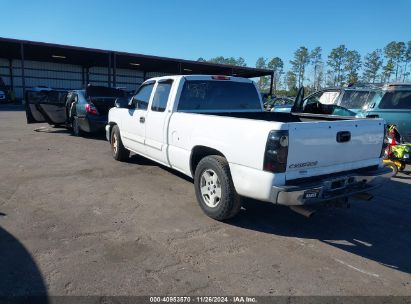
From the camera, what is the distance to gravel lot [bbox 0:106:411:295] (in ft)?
10.2

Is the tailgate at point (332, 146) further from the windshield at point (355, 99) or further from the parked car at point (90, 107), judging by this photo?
the parked car at point (90, 107)

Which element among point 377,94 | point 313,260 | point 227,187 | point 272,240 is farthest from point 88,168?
point 377,94

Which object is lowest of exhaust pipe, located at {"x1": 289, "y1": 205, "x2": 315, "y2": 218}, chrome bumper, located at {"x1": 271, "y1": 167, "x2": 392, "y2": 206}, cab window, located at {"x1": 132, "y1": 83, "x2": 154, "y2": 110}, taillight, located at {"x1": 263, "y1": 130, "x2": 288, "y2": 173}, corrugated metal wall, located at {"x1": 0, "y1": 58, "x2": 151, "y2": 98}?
exhaust pipe, located at {"x1": 289, "y1": 205, "x2": 315, "y2": 218}

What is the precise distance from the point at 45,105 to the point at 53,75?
3075cm

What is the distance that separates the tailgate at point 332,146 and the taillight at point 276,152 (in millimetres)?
60

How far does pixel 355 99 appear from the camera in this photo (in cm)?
981

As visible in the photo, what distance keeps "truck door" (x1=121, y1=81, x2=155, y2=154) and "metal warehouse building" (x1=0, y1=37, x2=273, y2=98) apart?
26.6m

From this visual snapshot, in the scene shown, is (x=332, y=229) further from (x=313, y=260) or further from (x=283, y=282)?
(x=283, y=282)

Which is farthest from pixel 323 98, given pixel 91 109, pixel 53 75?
pixel 53 75

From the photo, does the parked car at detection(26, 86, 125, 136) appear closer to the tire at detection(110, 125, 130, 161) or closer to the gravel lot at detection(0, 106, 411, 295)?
the tire at detection(110, 125, 130, 161)

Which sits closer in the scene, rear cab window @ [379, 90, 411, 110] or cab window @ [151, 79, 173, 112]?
cab window @ [151, 79, 173, 112]

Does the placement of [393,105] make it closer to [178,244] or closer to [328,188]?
[328,188]

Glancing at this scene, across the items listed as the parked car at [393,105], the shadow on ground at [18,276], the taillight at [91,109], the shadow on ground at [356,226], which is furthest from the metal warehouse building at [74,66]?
the shadow on ground at [356,226]

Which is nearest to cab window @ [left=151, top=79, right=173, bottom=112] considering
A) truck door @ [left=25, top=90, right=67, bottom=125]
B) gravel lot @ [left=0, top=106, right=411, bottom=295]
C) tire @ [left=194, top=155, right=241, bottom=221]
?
gravel lot @ [left=0, top=106, right=411, bottom=295]
